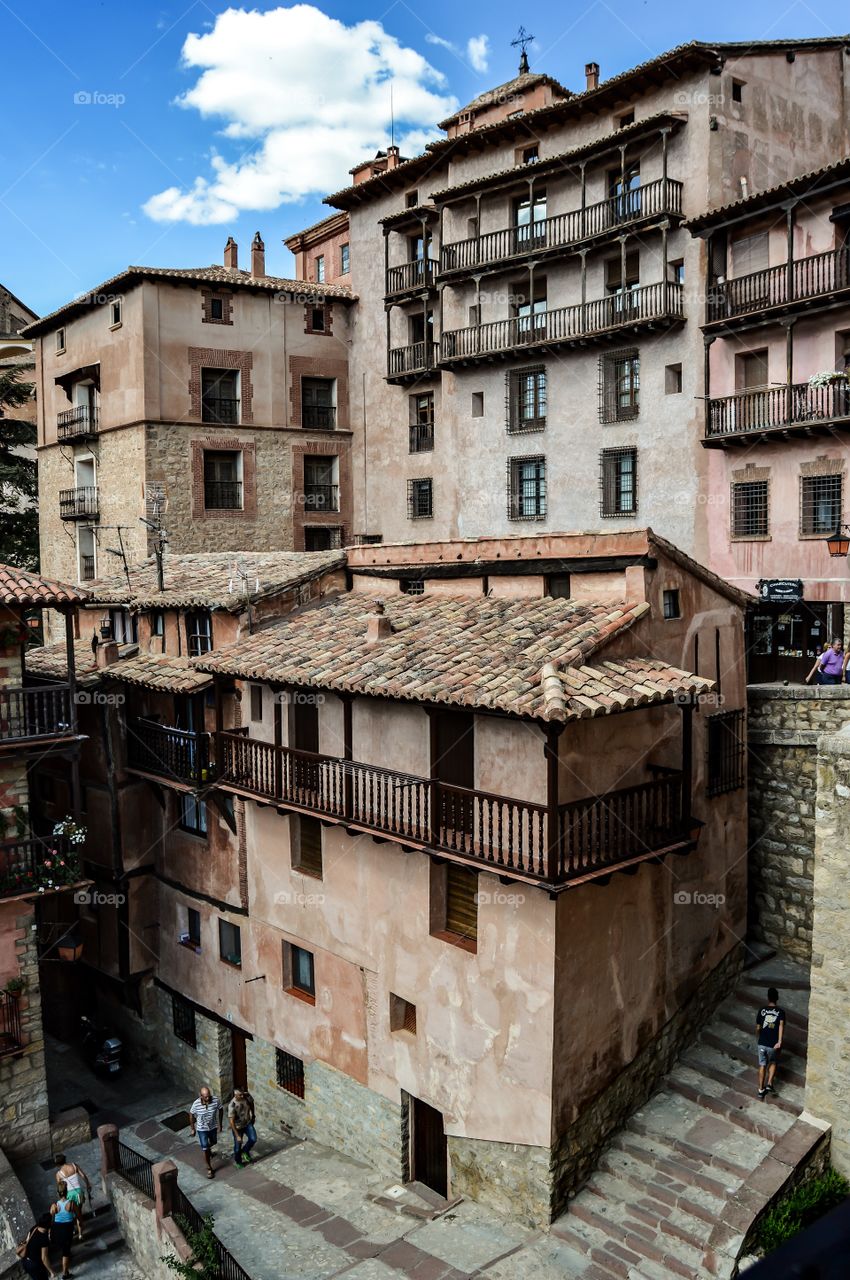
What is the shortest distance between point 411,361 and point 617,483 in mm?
10418

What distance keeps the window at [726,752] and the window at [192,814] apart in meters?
11.3

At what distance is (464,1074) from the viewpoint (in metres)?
15.7

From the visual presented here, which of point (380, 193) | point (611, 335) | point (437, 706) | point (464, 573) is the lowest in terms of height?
point (437, 706)

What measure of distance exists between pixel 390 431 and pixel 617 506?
1133 cm

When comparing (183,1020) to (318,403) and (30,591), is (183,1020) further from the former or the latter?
(318,403)

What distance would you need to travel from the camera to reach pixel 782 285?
81.4 feet

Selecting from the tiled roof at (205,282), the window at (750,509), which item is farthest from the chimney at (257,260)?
the window at (750,509)

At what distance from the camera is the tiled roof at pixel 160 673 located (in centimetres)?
2000

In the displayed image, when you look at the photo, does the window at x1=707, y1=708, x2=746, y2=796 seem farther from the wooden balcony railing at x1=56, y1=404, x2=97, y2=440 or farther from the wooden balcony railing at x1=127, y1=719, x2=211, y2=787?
the wooden balcony railing at x1=56, y1=404, x2=97, y2=440

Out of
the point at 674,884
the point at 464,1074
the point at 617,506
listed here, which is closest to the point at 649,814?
the point at 674,884

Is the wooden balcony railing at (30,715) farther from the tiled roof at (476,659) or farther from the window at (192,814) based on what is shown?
the window at (192,814)

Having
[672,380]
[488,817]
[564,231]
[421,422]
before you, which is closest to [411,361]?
[421,422]

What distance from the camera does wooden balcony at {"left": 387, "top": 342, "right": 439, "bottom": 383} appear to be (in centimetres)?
3559

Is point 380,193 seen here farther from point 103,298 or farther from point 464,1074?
point 464,1074
